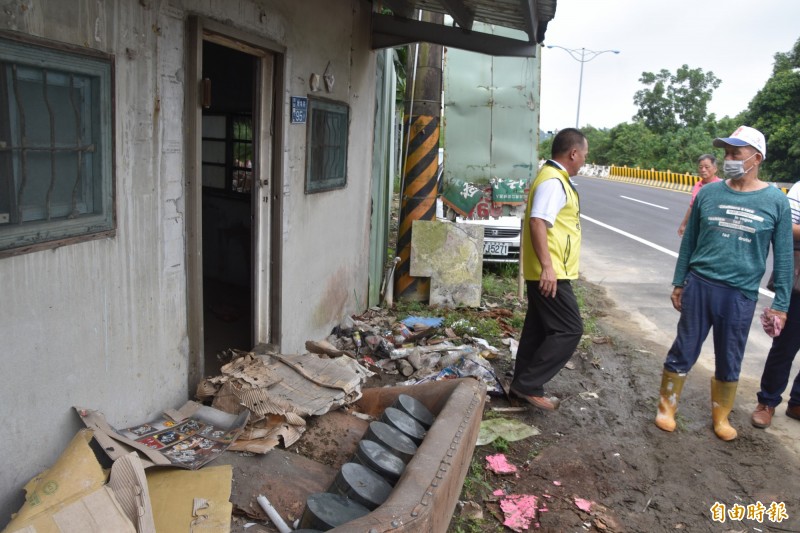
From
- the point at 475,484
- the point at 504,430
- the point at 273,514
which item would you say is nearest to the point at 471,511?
the point at 475,484

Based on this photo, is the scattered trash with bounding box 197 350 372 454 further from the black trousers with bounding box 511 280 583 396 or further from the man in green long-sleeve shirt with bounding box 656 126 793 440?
the man in green long-sleeve shirt with bounding box 656 126 793 440

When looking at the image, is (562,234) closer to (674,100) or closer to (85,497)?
(85,497)

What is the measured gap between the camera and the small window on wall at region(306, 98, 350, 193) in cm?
517

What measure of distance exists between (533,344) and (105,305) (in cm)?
313

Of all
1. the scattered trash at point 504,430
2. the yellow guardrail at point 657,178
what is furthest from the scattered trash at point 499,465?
the yellow guardrail at point 657,178

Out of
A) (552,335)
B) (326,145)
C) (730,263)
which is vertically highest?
(326,145)

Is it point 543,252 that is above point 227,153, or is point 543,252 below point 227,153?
below

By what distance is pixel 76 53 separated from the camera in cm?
276

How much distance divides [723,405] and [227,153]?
17.6 ft

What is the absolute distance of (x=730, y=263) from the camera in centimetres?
432

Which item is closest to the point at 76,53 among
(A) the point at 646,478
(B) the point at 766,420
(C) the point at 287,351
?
(C) the point at 287,351

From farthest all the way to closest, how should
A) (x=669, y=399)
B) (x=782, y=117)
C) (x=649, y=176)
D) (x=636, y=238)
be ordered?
1. (x=649, y=176)
2. (x=782, y=117)
3. (x=636, y=238)
4. (x=669, y=399)

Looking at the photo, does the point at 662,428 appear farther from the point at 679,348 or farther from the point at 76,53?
the point at 76,53

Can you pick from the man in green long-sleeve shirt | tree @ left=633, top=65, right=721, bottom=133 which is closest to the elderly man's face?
the man in green long-sleeve shirt
